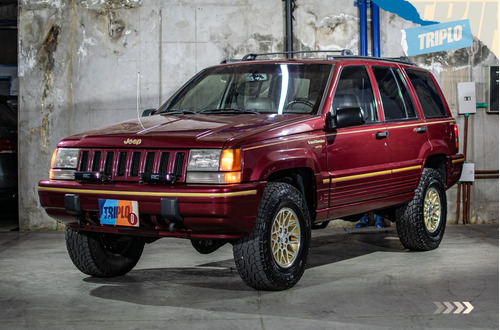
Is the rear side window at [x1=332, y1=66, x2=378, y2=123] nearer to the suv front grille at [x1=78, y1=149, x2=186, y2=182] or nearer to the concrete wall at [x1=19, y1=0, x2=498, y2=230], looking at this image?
the suv front grille at [x1=78, y1=149, x2=186, y2=182]

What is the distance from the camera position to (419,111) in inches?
325

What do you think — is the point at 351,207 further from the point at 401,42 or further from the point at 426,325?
the point at 401,42

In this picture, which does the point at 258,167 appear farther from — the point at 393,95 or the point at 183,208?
the point at 393,95

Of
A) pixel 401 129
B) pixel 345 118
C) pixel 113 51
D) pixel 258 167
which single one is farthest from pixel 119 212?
pixel 113 51

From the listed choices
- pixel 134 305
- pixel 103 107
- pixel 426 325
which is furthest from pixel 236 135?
pixel 103 107

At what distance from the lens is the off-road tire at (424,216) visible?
26.9 feet

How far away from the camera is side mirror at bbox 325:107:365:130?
21.9 feet

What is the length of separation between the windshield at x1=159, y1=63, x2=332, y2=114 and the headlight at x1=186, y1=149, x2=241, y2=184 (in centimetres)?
106

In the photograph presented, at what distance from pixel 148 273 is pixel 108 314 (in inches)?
64.7

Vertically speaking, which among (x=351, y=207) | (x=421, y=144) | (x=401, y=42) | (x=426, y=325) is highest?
(x=401, y=42)

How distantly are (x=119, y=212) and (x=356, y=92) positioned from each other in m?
2.50

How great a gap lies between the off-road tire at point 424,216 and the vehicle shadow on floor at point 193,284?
286 mm

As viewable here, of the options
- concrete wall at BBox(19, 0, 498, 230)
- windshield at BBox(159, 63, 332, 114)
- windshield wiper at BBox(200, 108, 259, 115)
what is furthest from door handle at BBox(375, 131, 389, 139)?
concrete wall at BBox(19, 0, 498, 230)

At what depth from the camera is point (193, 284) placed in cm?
662
